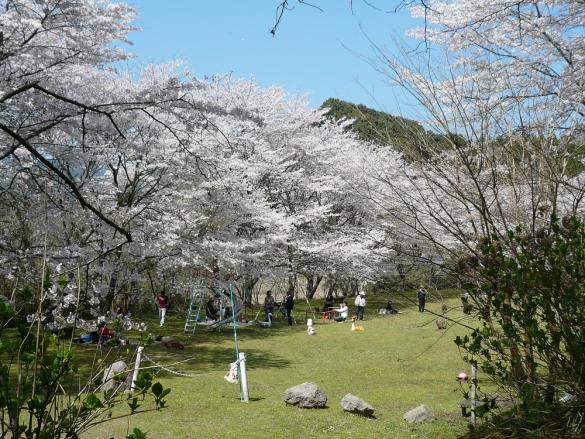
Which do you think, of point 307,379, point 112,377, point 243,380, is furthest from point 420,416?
point 112,377

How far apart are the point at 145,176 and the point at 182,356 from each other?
5062 mm

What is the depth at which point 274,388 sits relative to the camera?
1078 centimetres

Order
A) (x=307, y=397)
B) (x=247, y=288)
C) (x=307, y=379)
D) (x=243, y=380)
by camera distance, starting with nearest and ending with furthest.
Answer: (x=307, y=397)
(x=243, y=380)
(x=307, y=379)
(x=247, y=288)

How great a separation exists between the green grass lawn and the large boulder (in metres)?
0.17

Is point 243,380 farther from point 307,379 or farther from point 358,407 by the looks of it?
point 307,379

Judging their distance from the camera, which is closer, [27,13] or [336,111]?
[27,13]

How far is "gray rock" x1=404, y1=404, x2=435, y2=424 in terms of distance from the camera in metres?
7.59

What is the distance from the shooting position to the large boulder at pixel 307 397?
8.77 meters

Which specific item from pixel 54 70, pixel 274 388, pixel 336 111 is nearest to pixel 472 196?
pixel 274 388

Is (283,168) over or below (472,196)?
over

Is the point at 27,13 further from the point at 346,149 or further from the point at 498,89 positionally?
the point at 346,149

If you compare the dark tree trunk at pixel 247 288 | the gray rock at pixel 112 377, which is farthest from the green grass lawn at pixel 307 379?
the dark tree trunk at pixel 247 288

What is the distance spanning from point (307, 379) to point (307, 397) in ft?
10.4

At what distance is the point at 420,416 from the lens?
7633 millimetres
